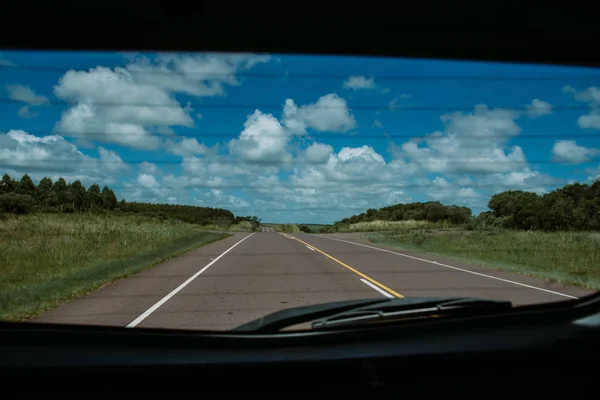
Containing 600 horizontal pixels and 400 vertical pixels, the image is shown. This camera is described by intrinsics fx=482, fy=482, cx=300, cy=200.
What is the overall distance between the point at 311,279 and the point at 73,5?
406 inches

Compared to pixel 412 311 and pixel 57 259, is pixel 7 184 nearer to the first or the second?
pixel 412 311

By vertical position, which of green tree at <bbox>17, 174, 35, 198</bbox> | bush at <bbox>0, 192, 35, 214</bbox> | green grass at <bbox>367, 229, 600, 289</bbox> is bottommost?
green grass at <bbox>367, 229, 600, 289</bbox>

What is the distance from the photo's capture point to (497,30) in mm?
3312

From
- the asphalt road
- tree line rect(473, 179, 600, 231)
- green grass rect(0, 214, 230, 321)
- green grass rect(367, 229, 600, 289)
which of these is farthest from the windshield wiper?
green grass rect(0, 214, 230, 321)

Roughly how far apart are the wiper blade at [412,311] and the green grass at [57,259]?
6247 millimetres

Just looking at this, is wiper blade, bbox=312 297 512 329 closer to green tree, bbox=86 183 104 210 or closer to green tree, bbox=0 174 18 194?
green tree, bbox=0 174 18 194

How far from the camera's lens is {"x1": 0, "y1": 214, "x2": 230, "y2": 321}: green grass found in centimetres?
892

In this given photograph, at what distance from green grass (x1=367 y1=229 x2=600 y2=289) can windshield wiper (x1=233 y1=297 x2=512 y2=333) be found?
5280 millimetres

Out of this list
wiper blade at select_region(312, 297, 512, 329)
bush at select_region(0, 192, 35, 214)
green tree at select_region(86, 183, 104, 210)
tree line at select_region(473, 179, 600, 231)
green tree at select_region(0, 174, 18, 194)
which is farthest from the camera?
green tree at select_region(86, 183, 104, 210)

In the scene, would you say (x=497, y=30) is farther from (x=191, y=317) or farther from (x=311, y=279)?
(x=311, y=279)

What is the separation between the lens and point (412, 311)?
3.39 meters

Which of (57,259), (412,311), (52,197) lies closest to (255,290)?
(52,197)

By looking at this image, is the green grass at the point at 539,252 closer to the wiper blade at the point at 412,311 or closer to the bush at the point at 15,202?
the wiper blade at the point at 412,311

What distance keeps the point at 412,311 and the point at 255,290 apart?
7.34m
